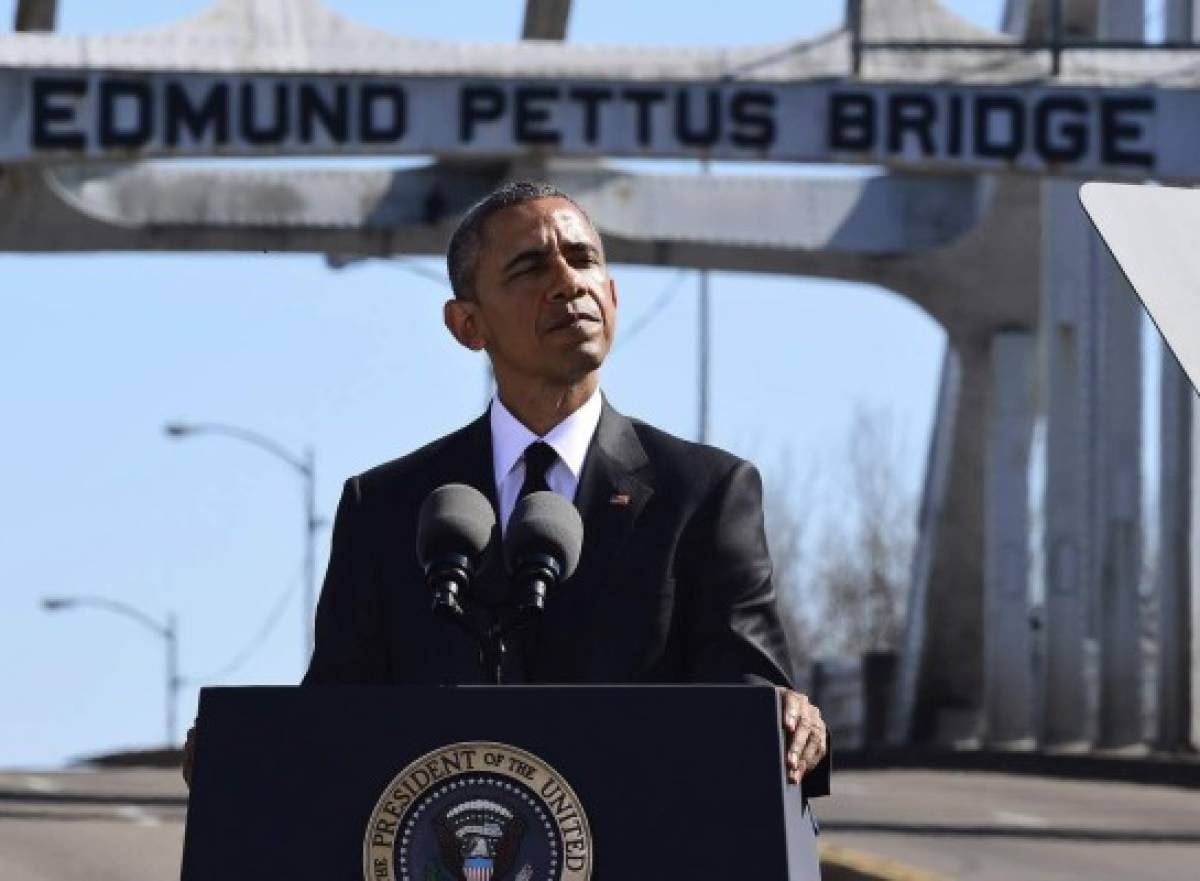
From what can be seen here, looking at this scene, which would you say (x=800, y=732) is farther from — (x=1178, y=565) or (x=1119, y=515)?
(x=1119, y=515)

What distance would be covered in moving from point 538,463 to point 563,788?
0.81m

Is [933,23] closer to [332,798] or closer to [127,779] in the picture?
[127,779]

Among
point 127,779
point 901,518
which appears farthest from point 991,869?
point 901,518

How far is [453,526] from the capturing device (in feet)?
17.4

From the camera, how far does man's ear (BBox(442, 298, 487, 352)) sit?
A: 19.1 feet

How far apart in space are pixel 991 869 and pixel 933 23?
35.4 feet

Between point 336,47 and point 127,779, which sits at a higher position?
point 336,47

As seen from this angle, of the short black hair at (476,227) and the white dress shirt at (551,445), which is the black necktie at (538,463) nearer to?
the white dress shirt at (551,445)

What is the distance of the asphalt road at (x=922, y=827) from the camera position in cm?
2164

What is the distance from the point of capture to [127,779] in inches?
1355

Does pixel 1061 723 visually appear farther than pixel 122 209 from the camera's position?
Yes

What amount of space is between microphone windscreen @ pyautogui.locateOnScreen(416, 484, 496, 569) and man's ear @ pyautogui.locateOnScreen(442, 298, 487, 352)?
0.51 metres

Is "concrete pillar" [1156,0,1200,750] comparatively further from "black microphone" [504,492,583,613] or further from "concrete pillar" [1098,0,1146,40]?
"black microphone" [504,492,583,613]

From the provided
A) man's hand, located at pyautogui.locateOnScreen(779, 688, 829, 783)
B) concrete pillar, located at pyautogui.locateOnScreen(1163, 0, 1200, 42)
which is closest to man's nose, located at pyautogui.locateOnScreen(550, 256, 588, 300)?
man's hand, located at pyautogui.locateOnScreen(779, 688, 829, 783)
